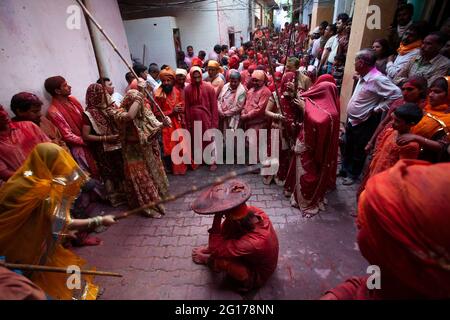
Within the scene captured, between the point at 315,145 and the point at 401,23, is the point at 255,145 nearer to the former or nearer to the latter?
the point at 315,145

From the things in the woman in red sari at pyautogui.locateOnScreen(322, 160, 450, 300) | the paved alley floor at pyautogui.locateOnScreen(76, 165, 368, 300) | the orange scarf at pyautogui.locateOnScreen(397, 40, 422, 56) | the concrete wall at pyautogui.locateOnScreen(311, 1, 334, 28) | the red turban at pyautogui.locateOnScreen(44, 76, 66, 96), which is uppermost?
the concrete wall at pyautogui.locateOnScreen(311, 1, 334, 28)

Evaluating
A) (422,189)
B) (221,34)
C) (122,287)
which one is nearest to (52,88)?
(122,287)

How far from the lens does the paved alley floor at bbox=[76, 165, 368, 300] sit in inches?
114

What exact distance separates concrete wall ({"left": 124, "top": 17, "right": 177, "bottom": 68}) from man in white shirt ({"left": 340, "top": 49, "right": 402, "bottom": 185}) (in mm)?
8550

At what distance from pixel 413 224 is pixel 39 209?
2.59 m

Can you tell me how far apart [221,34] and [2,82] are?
13586 millimetres

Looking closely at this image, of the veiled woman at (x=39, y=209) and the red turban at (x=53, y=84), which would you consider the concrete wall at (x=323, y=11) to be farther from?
the veiled woman at (x=39, y=209)

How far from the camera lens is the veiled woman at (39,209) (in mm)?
1951

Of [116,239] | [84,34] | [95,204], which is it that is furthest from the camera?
[84,34]

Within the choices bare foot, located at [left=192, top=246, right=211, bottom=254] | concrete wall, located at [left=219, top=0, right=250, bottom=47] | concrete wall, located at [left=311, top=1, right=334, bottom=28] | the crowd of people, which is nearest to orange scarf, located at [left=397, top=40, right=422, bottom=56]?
the crowd of people

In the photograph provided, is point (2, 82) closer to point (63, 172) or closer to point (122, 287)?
point (63, 172)

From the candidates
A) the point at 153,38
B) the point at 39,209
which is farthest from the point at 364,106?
the point at 153,38

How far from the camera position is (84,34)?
547 cm

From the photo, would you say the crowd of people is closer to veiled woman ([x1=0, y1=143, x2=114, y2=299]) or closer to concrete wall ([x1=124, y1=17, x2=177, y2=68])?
veiled woman ([x1=0, y1=143, x2=114, y2=299])
